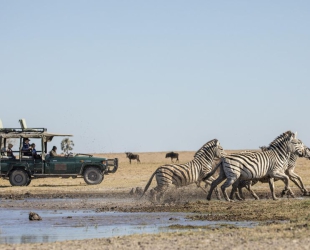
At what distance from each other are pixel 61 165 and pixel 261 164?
36.4 ft

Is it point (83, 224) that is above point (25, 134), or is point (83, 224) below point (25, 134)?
below

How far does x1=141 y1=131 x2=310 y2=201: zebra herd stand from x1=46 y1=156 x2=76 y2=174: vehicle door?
28.6ft

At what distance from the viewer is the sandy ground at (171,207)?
1161 centimetres

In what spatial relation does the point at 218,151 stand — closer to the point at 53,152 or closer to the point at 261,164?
the point at 261,164

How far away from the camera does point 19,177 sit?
2962cm

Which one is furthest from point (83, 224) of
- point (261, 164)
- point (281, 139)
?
point (281, 139)

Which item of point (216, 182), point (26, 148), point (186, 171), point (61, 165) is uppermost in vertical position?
point (26, 148)

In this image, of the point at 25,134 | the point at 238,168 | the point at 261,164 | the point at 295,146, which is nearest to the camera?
the point at 238,168

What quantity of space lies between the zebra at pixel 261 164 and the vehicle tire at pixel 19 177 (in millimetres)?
10453

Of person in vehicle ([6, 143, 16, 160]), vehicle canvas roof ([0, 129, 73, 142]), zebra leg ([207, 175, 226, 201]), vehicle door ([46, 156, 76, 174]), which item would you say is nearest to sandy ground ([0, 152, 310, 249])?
zebra leg ([207, 175, 226, 201])

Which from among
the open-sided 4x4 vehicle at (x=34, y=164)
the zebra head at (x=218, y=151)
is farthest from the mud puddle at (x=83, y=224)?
the open-sided 4x4 vehicle at (x=34, y=164)

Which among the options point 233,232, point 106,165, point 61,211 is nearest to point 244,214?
point 233,232

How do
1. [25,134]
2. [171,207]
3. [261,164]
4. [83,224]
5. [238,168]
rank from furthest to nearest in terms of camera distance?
[25,134] < [261,164] < [238,168] < [171,207] < [83,224]

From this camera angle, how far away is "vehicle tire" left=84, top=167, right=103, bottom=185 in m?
30.1
